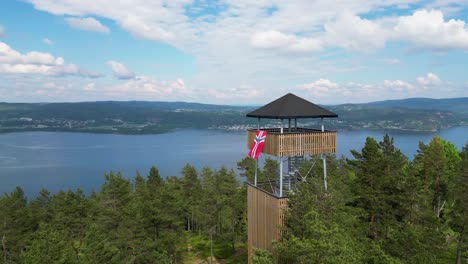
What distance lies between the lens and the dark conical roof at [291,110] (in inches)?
535

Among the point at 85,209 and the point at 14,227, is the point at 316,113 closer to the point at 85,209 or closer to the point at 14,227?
the point at 85,209

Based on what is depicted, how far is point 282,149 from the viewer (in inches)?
528

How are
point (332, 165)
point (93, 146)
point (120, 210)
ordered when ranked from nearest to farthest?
point (120, 210), point (332, 165), point (93, 146)

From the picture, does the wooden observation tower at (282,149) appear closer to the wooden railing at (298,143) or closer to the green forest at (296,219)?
the wooden railing at (298,143)

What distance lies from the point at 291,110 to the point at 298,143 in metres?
1.43

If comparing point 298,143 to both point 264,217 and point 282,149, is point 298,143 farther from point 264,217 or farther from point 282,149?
point 264,217

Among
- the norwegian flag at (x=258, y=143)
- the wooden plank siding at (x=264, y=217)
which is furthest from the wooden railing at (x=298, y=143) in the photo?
the wooden plank siding at (x=264, y=217)

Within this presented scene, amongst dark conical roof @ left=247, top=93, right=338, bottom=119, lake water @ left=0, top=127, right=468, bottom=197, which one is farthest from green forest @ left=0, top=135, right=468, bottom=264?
lake water @ left=0, top=127, right=468, bottom=197

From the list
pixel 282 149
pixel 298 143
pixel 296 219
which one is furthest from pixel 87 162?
pixel 296 219

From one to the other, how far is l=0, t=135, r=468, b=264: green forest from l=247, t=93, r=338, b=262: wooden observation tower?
95 cm

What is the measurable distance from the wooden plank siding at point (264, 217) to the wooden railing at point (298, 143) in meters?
1.97

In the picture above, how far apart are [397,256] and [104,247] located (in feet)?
51.7

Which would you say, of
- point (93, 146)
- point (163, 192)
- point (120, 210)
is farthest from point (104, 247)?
point (93, 146)

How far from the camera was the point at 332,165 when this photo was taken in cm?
3984
